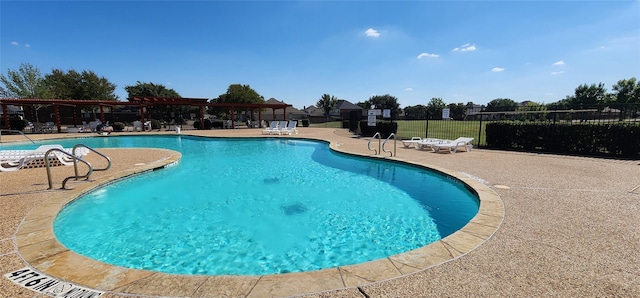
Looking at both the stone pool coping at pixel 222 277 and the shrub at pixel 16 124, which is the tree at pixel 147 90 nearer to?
the shrub at pixel 16 124

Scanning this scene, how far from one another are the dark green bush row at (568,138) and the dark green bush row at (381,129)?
15.7 ft

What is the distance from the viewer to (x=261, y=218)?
5.19 meters

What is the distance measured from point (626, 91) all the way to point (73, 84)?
9952cm

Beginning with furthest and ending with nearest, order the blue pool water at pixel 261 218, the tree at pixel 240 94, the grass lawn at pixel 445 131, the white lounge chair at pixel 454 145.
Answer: the tree at pixel 240 94
the grass lawn at pixel 445 131
the white lounge chair at pixel 454 145
the blue pool water at pixel 261 218

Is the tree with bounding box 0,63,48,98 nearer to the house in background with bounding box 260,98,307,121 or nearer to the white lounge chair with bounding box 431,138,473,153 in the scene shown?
the house in background with bounding box 260,98,307,121

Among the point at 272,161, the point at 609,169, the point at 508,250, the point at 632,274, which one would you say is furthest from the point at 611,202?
the point at 272,161

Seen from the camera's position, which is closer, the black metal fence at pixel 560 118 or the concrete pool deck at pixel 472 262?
the concrete pool deck at pixel 472 262

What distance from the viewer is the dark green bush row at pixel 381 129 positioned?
1549 cm

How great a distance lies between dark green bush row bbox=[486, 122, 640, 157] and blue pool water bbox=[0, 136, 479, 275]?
6.15 meters

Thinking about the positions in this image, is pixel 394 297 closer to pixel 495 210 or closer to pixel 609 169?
pixel 495 210

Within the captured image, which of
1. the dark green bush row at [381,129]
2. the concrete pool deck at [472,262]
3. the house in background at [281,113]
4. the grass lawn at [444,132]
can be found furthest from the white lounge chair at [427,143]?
the house in background at [281,113]

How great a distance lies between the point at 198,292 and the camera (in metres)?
2.32

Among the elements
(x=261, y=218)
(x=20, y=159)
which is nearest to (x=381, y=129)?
(x=261, y=218)

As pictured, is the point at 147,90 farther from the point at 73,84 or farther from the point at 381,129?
the point at 381,129
